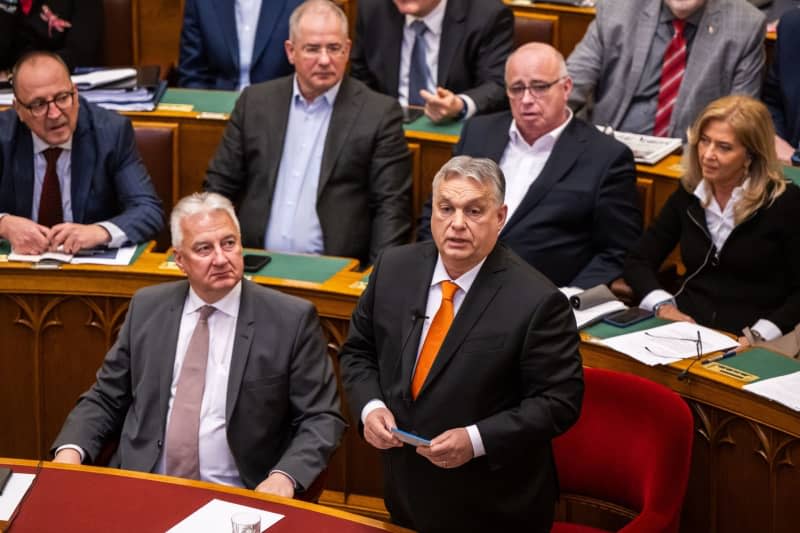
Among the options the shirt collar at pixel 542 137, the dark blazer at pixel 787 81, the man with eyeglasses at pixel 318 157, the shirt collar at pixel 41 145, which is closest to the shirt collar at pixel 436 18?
the man with eyeglasses at pixel 318 157

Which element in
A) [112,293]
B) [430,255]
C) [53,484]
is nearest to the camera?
[53,484]

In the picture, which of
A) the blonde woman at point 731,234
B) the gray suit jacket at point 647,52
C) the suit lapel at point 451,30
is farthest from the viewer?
the suit lapel at point 451,30

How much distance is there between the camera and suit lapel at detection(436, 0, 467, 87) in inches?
180

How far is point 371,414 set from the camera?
8.63 ft

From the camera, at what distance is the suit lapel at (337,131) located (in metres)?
4.02

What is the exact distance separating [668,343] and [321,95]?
1.47 m

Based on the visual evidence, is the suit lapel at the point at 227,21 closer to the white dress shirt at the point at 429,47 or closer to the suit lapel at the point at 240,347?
the white dress shirt at the point at 429,47

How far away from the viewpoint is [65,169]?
3.86 m

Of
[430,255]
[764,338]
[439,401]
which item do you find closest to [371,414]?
[439,401]

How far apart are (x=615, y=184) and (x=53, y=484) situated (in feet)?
6.07

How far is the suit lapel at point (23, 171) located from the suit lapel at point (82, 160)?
0.41 feet

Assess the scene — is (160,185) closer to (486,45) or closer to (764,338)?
(486,45)

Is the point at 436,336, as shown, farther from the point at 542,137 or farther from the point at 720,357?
the point at 542,137

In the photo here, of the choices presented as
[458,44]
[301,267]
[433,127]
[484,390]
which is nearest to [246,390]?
[484,390]
